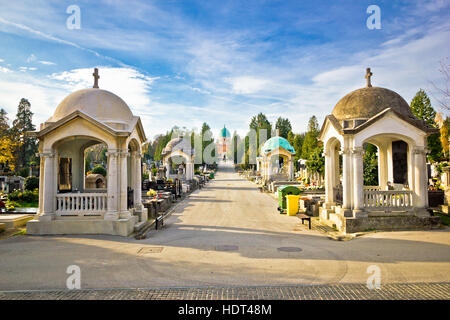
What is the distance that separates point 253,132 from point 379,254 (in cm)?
8272

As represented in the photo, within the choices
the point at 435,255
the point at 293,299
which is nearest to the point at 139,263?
the point at 293,299

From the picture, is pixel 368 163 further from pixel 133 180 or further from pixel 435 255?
pixel 133 180

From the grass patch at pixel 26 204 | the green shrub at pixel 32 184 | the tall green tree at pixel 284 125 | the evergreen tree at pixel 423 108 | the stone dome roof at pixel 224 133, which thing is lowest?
the grass patch at pixel 26 204

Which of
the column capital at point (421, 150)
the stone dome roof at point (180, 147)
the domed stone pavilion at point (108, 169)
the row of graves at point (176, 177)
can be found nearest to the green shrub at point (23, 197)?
the row of graves at point (176, 177)

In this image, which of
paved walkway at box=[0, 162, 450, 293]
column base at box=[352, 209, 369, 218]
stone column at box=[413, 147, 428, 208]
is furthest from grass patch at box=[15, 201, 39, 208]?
stone column at box=[413, 147, 428, 208]

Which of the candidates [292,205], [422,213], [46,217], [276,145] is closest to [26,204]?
[46,217]

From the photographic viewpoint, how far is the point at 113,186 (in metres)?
12.6

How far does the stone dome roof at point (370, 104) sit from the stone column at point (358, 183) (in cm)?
192

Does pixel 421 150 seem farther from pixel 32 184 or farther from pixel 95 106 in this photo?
pixel 32 184

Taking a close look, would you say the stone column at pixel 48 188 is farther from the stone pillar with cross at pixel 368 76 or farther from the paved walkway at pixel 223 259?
the stone pillar with cross at pixel 368 76

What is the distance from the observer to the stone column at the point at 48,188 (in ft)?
40.7

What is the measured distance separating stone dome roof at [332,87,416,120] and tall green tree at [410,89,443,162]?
3640 cm

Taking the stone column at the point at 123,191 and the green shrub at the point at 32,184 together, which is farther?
the green shrub at the point at 32,184

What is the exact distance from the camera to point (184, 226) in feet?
48.5
